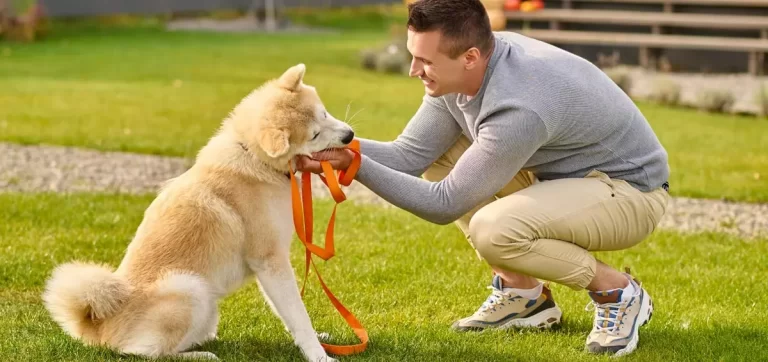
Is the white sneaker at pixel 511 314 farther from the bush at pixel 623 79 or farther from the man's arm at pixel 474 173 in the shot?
the bush at pixel 623 79

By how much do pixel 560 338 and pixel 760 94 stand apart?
7.78m

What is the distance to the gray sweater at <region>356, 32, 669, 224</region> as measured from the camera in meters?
3.58

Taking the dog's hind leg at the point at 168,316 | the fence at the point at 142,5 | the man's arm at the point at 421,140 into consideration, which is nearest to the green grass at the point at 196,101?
the man's arm at the point at 421,140

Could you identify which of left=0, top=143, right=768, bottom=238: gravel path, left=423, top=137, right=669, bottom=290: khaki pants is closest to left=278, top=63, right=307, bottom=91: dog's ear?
left=423, top=137, right=669, bottom=290: khaki pants

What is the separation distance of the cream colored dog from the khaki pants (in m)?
0.65

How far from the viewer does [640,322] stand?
3904 mm

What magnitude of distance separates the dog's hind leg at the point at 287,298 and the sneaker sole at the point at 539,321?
2.99 feet

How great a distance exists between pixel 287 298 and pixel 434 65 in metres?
0.96

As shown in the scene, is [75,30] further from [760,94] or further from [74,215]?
[74,215]

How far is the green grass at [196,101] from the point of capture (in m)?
8.14

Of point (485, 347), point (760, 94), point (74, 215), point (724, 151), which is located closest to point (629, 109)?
point (485, 347)

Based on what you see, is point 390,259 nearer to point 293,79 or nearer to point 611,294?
point 611,294

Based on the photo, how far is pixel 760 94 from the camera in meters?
10.9

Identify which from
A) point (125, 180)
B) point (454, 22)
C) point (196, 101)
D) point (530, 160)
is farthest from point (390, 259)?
point (196, 101)
